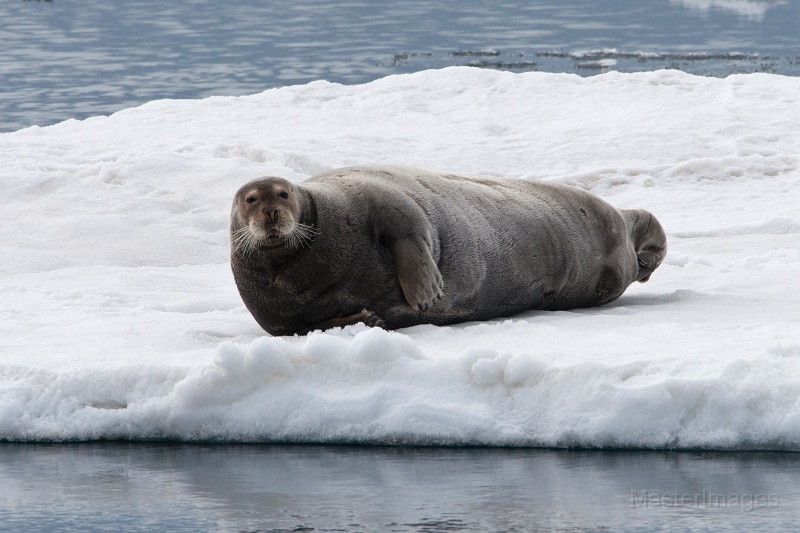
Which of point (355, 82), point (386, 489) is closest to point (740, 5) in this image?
point (355, 82)

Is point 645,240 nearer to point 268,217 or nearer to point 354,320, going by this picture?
point 354,320

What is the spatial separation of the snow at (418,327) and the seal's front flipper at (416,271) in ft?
0.55

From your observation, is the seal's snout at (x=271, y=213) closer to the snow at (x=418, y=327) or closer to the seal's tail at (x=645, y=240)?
the snow at (x=418, y=327)

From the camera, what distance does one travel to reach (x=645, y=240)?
24.9 ft

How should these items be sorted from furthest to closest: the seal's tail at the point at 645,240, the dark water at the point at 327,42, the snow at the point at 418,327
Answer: the dark water at the point at 327,42
the seal's tail at the point at 645,240
the snow at the point at 418,327

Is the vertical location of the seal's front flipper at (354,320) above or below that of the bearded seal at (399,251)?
below

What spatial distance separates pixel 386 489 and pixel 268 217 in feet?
5.84

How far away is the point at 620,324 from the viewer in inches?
240

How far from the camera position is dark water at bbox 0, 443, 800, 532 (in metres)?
4.02

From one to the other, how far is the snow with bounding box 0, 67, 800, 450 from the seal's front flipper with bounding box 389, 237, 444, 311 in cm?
17

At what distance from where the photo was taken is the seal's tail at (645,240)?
756cm

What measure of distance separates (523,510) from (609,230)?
11.1ft

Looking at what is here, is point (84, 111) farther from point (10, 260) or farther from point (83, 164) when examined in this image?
point (10, 260)

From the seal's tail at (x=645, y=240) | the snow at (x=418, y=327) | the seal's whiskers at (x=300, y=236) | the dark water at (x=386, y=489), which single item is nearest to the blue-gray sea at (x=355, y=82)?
the dark water at (x=386, y=489)
